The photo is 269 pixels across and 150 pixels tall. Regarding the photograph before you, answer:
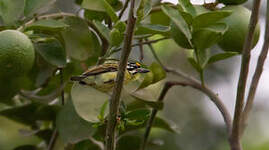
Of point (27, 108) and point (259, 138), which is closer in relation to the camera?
point (27, 108)

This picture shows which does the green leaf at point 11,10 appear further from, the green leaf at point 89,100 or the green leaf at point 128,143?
the green leaf at point 128,143

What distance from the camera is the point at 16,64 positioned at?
0.94 meters

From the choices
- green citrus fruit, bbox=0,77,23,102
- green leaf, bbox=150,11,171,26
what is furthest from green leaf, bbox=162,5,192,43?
green citrus fruit, bbox=0,77,23,102

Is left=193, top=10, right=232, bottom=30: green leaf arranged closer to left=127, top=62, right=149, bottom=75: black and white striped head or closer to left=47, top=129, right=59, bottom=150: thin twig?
left=127, top=62, right=149, bottom=75: black and white striped head

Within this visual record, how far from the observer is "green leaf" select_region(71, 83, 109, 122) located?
0.89 metres

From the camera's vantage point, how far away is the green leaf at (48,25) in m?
0.96

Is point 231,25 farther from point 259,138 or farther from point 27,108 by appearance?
point 259,138

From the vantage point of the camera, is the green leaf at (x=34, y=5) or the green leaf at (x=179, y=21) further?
the green leaf at (x=34, y=5)

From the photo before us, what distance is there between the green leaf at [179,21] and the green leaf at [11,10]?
0.87 feet

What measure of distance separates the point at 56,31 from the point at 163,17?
8.6 inches

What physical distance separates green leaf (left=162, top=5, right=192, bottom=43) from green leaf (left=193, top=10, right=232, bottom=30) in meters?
0.03

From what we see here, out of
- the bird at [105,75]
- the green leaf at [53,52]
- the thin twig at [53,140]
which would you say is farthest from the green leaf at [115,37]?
the thin twig at [53,140]

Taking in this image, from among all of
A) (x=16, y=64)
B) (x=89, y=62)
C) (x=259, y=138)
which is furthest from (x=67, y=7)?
(x=16, y=64)

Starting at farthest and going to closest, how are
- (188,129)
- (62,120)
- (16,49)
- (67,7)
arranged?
1. (188,129)
2. (67,7)
3. (62,120)
4. (16,49)
